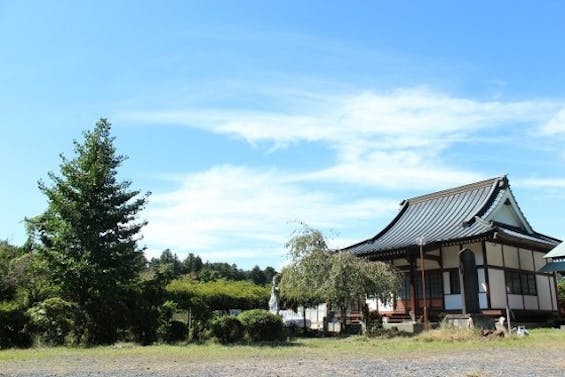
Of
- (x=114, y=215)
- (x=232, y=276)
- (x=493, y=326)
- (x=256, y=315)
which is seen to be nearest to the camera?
(x=256, y=315)

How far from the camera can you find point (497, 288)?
24828mm

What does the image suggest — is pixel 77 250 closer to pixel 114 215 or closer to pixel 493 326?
pixel 114 215

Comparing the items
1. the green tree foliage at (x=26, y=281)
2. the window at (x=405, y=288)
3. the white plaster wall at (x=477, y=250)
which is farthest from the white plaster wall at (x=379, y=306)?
the green tree foliage at (x=26, y=281)

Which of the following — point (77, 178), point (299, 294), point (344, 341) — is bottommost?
point (344, 341)

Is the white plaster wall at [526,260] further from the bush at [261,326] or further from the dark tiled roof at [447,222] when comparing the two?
the bush at [261,326]

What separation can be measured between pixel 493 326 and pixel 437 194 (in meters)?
9.66

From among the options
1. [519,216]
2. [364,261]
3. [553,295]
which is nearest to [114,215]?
[364,261]

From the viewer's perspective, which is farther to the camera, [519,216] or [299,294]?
[519,216]

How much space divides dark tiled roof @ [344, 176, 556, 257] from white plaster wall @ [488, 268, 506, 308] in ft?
5.86

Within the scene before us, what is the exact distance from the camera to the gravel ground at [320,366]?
10008 millimetres

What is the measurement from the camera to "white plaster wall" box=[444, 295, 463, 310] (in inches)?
982

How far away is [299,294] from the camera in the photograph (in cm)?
2288

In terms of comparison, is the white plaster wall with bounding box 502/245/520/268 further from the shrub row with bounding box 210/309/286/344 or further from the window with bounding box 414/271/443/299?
the shrub row with bounding box 210/309/286/344

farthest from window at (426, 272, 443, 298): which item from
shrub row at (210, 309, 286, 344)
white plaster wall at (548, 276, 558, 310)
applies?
shrub row at (210, 309, 286, 344)
